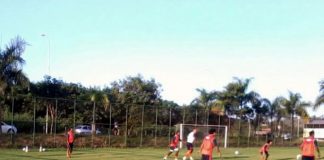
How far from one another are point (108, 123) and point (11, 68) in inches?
599

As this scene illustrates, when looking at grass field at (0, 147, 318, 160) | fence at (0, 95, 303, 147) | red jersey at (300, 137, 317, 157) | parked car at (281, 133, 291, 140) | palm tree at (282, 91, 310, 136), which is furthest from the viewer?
palm tree at (282, 91, 310, 136)

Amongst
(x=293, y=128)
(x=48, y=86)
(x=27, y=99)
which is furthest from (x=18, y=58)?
(x=293, y=128)

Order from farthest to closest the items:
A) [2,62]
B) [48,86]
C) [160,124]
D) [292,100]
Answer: [292,100], [48,86], [160,124], [2,62]

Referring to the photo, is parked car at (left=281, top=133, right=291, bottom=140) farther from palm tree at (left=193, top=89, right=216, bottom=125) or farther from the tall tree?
the tall tree

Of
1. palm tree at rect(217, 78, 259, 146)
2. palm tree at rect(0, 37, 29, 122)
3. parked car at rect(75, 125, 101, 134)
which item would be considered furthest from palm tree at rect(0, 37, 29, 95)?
palm tree at rect(217, 78, 259, 146)

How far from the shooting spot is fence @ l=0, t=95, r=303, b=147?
37594mm

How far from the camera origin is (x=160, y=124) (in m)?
47.1

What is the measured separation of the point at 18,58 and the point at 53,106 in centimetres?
758

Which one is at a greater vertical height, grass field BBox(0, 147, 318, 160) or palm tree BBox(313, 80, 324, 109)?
palm tree BBox(313, 80, 324, 109)

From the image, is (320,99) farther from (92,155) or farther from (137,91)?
(92,155)

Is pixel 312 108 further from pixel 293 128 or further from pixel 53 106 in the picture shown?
pixel 53 106

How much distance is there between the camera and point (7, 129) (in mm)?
36656

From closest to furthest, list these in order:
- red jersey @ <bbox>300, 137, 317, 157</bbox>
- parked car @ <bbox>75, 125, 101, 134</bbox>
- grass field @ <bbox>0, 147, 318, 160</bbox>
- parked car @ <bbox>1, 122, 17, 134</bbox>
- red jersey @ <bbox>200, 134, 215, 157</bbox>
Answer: red jersey @ <bbox>200, 134, 215, 157</bbox> → red jersey @ <bbox>300, 137, 317, 157</bbox> → grass field @ <bbox>0, 147, 318, 160</bbox> → parked car @ <bbox>1, 122, 17, 134</bbox> → parked car @ <bbox>75, 125, 101, 134</bbox>

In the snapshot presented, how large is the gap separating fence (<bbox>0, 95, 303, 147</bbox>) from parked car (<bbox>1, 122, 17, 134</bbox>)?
8cm
